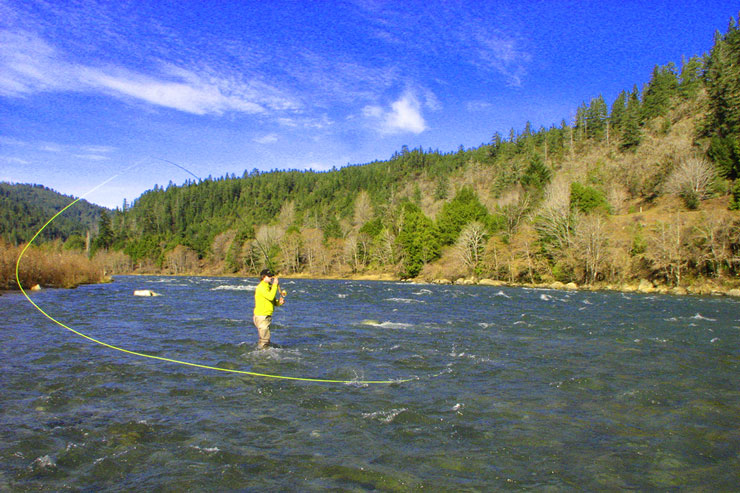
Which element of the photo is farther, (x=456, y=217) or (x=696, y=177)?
(x=456, y=217)

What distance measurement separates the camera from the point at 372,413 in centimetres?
740

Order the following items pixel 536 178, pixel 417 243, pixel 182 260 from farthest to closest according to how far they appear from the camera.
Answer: pixel 182 260, pixel 536 178, pixel 417 243

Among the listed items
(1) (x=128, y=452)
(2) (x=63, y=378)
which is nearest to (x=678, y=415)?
(1) (x=128, y=452)

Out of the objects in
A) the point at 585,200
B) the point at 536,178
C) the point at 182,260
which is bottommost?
the point at 182,260

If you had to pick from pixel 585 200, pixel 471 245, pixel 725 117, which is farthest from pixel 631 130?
pixel 471 245

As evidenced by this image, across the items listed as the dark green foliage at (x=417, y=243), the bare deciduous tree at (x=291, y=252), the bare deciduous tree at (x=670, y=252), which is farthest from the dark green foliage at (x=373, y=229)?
the bare deciduous tree at (x=670, y=252)

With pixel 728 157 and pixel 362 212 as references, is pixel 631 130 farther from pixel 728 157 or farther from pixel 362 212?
pixel 362 212

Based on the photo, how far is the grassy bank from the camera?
31.1 m

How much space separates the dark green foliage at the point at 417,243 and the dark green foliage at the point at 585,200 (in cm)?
2063

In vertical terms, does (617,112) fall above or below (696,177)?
above

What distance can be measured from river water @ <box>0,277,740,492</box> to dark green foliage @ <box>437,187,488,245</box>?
56.2 metres

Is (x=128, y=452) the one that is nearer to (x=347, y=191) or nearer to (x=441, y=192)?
(x=441, y=192)

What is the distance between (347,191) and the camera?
172375 millimetres

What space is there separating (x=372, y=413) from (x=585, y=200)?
6052 cm
